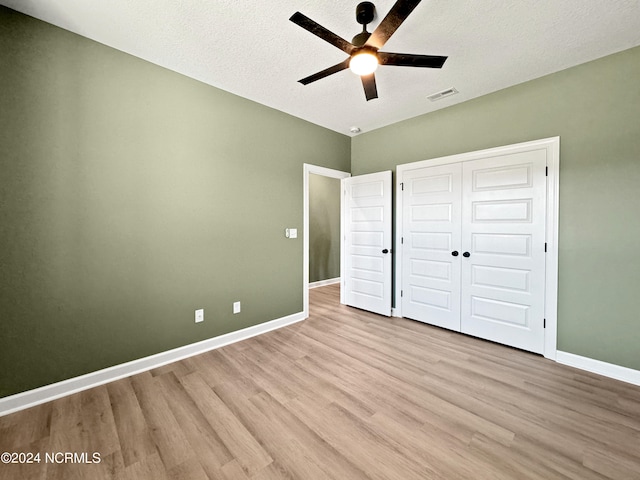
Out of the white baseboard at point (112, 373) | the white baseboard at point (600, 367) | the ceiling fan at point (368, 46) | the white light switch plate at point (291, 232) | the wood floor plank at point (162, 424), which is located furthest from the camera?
the white light switch plate at point (291, 232)

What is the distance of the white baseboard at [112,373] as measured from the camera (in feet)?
6.47

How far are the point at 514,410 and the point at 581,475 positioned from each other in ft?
1.72

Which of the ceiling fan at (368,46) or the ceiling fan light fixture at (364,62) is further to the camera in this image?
the ceiling fan light fixture at (364,62)

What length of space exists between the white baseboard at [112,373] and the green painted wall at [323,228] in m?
3.00

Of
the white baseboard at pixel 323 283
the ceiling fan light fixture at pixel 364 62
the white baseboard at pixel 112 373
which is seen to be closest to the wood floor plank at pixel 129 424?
the white baseboard at pixel 112 373

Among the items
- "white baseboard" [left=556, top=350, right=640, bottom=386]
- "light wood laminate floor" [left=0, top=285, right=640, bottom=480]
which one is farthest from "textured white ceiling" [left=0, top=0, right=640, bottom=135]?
"light wood laminate floor" [left=0, top=285, right=640, bottom=480]

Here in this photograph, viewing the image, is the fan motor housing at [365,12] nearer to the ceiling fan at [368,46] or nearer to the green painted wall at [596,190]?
the ceiling fan at [368,46]

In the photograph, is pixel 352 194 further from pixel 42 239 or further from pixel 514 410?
pixel 42 239

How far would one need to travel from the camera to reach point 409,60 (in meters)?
1.96

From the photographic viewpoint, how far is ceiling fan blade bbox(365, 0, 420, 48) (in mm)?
1465

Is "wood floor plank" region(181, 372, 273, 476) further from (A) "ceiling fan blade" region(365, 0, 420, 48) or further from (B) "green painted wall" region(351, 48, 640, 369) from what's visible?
(B) "green painted wall" region(351, 48, 640, 369)

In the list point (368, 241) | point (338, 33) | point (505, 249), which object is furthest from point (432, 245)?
point (338, 33)

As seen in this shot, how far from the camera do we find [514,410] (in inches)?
77.4

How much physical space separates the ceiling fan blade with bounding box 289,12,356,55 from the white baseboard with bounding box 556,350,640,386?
3.49 m
